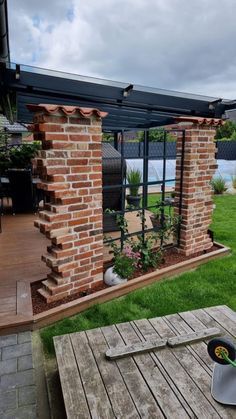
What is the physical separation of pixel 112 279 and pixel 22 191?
12.1 ft

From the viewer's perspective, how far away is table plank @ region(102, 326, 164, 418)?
1.33 m

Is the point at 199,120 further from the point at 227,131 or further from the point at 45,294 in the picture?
the point at 227,131

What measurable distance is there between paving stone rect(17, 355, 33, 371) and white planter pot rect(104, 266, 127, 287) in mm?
1149

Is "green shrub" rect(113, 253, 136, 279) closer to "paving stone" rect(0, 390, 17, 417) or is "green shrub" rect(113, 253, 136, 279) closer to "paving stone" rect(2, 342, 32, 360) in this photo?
"paving stone" rect(2, 342, 32, 360)

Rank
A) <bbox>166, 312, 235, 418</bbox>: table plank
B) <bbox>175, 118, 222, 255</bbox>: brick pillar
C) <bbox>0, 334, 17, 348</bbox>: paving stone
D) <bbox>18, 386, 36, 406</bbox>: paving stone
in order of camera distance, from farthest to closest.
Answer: <bbox>175, 118, 222, 255</bbox>: brick pillar, <bbox>0, 334, 17, 348</bbox>: paving stone, <bbox>18, 386, 36, 406</bbox>: paving stone, <bbox>166, 312, 235, 418</bbox>: table plank

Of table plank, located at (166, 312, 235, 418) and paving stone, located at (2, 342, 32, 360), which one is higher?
table plank, located at (166, 312, 235, 418)

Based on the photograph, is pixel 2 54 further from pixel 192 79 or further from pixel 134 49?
pixel 192 79

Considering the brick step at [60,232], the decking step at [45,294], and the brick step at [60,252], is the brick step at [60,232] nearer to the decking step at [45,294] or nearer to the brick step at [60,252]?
the brick step at [60,252]

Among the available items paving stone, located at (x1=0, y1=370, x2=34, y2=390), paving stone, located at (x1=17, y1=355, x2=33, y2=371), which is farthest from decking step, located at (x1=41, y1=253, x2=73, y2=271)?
paving stone, located at (x1=0, y1=370, x2=34, y2=390)

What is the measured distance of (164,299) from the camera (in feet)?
9.68

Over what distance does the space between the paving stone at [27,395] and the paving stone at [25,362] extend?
0.17 m

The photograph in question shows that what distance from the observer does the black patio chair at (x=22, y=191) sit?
5868 mm

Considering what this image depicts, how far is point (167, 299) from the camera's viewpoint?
295cm

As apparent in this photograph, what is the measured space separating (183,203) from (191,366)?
8.00ft
